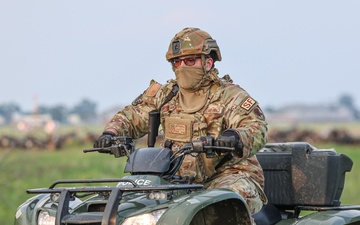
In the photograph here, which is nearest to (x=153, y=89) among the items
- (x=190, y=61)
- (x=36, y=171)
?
(x=190, y=61)

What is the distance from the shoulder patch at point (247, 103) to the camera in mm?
9672

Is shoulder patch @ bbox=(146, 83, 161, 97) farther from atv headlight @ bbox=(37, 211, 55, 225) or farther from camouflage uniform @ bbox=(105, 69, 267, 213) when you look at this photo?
atv headlight @ bbox=(37, 211, 55, 225)

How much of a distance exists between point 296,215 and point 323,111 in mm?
113276

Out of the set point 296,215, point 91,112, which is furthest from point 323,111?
point 296,215

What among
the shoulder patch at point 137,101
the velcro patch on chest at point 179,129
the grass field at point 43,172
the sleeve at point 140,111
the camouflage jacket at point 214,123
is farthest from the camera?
the grass field at point 43,172

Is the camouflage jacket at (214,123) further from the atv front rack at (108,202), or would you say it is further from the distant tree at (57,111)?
the distant tree at (57,111)

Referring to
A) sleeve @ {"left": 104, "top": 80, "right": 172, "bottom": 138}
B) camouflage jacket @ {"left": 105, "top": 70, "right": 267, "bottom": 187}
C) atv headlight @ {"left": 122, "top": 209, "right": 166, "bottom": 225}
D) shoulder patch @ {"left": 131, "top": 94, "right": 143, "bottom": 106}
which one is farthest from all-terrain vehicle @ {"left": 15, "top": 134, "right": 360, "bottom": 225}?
shoulder patch @ {"left": 131, "top": 94, "right": 143, "bottom": 106}

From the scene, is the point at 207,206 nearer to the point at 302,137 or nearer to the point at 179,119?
the point at 179,119

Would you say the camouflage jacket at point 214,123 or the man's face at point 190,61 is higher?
the man's face at point 190,61

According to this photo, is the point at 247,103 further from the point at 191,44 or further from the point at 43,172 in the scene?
the point at 43,172

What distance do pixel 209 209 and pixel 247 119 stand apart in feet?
3.38

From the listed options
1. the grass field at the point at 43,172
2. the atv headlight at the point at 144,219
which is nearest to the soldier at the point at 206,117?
the atv headlight at the point at 144,219

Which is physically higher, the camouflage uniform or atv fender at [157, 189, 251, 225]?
the camouflage uniform

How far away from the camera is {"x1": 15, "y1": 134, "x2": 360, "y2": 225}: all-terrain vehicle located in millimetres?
8305
